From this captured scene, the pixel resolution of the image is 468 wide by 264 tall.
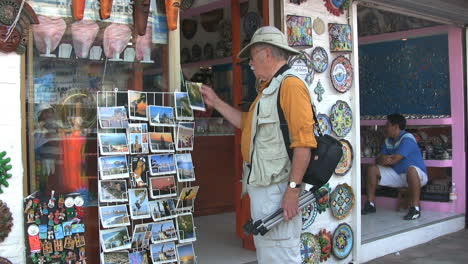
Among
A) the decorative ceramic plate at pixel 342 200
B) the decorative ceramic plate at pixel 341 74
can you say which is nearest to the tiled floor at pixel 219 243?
the decorative ceramic plate at pixel 342 200

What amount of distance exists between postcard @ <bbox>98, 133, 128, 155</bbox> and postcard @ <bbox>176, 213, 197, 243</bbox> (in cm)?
65

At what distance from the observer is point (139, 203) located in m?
3.44

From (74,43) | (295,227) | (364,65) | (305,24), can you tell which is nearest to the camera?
(295,227)

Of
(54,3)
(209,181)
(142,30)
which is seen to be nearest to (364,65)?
(209,181)

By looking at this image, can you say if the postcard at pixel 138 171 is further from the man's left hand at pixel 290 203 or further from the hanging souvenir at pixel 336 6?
the hanging souvenir at pixel 336 6

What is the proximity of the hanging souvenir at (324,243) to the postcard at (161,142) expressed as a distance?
1967mm

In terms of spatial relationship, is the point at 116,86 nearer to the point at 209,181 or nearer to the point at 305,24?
the point at 305,24

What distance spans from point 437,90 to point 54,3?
18.9 ft

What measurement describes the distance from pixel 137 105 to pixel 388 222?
4.24 meters

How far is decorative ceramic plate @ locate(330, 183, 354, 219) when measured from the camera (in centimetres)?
498

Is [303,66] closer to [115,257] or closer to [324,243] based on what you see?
[324,243]

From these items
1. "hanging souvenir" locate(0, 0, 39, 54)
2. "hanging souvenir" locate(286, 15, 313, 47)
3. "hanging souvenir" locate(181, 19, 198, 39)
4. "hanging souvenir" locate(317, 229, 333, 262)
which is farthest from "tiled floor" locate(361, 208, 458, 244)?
"hanging souvenir" locate(181, 19, 198, 39)

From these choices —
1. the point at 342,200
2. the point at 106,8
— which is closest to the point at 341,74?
the point at 342,200

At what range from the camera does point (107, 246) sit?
3297 millimetres
